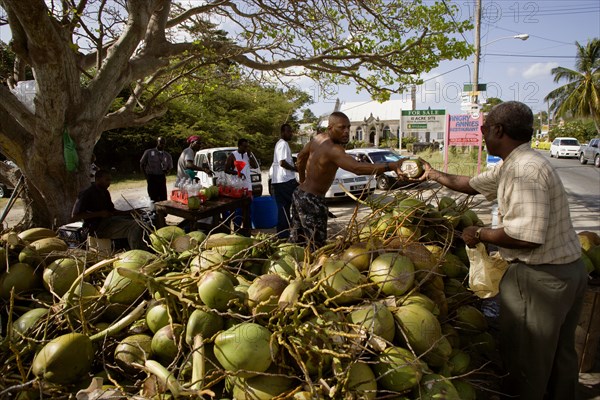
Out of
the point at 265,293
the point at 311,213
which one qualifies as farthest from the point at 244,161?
the point at 265,293

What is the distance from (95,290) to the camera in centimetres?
198

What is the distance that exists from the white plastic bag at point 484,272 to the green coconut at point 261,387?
136cm

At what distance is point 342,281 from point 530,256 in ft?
3.41

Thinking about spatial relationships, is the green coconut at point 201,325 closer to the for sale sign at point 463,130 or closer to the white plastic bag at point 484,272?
the white plastic bag at point 484,272

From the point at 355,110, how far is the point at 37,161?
5640 cm

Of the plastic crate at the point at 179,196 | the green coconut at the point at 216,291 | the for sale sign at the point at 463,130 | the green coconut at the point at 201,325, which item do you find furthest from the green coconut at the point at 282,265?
the for sale sign at the point at 463,130

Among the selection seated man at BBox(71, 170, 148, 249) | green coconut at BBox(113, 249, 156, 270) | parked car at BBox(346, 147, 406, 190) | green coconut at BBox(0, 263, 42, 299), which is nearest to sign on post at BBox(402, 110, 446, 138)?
parked car at BBox(346, 147, 406, 190)

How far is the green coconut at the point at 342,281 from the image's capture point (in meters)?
1.70

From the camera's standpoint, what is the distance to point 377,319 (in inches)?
62.6

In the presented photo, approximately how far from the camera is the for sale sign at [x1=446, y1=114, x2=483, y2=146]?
34.8 ft

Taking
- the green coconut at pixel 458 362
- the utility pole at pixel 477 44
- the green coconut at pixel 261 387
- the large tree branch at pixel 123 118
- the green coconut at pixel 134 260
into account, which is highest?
the utility pole at pixel 477 44

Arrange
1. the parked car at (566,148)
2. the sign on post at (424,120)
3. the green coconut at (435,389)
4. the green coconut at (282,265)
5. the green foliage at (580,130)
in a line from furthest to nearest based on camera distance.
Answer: the green foliage at (580,130) < the parked car at (566,148) < the sign on post at (424,120) < the green coconut at (282,265) < the green coconut at (435,389)

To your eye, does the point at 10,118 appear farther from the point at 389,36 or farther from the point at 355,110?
the point at 355,110

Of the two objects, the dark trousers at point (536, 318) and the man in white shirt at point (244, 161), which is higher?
the man in white shirt at point (244, 161)
